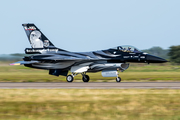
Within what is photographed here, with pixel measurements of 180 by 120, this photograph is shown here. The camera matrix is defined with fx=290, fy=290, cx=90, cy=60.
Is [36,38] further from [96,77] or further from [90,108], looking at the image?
[90,108]

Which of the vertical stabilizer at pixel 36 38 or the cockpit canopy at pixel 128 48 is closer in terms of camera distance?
the cockpit canopy at pixel 128 48

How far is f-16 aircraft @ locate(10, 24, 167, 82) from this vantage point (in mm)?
23984

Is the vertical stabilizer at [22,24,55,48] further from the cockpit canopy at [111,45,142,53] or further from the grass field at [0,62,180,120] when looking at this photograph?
the grass field at [0,62,180,120]

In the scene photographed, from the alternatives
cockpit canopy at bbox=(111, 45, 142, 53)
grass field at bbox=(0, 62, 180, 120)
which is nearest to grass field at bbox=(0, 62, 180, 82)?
cockpit canopy at bbox=(111, 45, 142, 53)

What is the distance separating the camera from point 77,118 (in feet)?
28.7

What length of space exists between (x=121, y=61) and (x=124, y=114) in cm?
1520

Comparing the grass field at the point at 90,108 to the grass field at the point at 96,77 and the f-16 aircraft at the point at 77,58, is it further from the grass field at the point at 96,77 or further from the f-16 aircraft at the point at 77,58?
the grass field at the point at 96,77

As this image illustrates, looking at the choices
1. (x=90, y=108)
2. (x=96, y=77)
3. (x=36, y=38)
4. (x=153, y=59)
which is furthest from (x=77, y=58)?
(x=90, y=108)

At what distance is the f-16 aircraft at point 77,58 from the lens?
78.7ft

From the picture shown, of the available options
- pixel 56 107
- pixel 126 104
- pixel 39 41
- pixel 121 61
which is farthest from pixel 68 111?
pixel 39 41

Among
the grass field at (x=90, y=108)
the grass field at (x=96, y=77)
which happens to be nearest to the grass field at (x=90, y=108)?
the grass field at (x=90, y=108)

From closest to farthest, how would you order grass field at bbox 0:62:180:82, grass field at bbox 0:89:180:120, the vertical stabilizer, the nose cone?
grass field at bbox 0:89:180:120
the nose cone
the vertical stabilizer
grass field at bbox 0:62:180:82

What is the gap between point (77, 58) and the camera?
2484 centimetres

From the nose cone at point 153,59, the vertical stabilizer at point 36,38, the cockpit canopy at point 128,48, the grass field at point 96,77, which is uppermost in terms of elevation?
the vertical stabilizer at point 36,38
